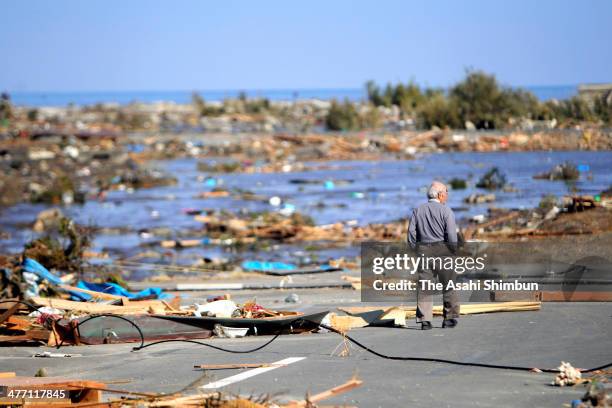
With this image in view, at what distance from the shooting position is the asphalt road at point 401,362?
26.3 ft

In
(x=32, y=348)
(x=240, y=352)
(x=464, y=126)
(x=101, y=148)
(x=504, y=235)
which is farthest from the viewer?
(x=101, y=148)

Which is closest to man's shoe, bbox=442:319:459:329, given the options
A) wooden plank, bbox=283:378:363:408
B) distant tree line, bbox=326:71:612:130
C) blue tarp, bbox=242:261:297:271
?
wooden plank, bbox=283:378:363:408

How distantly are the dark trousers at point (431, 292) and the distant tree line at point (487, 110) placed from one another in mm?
14566

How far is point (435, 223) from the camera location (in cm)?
1086

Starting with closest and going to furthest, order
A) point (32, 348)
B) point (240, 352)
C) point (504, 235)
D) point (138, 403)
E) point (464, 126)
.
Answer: point (138, 403) < point (240, 352) < point (32, 348) < point (504, 235) < point (464, 126)

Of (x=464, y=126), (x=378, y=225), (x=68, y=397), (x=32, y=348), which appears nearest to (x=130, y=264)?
(x=378, y=225)

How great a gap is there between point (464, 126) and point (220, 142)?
65.0 feet

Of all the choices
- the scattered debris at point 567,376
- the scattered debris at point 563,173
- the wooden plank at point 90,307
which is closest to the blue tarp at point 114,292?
the wooden plank at point 90,307

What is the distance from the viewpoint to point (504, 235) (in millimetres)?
20578

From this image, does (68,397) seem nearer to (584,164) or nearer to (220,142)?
(584,164)

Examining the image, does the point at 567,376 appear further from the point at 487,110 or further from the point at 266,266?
the point at 487,110

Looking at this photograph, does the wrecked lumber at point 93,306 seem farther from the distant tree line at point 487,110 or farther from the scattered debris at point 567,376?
the distant tree line at point 487,110

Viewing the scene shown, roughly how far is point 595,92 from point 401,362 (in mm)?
17426

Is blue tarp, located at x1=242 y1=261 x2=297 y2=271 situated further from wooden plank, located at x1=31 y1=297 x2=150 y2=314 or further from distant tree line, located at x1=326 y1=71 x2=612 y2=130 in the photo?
distant tree line, located at x1=326 y1=71 x2=612 y2=130
